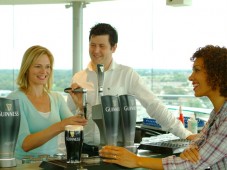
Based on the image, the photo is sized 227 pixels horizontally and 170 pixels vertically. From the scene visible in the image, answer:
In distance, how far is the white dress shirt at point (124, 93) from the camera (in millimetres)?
3082

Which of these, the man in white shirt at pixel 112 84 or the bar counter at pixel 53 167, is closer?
the bar counter at pixel 53 167

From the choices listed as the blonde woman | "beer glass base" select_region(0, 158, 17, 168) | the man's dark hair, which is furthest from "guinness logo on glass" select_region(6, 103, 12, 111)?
the man's dark hair

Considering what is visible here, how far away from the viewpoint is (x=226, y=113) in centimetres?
219

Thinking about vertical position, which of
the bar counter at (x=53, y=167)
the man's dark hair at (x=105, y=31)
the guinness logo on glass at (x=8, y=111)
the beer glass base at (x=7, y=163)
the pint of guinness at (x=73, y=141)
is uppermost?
the man's dark hair at (x=105, y=31)

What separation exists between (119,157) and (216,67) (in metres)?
0.69

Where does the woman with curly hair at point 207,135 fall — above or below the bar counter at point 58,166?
above

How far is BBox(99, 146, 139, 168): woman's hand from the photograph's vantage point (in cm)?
219

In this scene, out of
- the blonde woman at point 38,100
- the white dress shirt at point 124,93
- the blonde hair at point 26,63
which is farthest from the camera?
the white dress shirt at point 124,93

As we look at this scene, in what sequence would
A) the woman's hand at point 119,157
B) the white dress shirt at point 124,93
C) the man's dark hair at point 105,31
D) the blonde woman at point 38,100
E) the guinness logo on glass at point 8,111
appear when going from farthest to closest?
1. the man's dark hair at point 105,31
2. the white dress shirt at point 124,93
3. the blonde woman at point 38,100
4. the woman's hand at point 119,157
5. the guinness logo on glass at point 8,111

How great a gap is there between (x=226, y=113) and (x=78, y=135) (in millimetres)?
763

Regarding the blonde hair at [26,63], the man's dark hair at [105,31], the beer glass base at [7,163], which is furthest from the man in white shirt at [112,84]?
the beer glass base at [7,163]

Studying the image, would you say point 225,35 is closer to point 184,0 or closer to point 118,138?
point 184,0

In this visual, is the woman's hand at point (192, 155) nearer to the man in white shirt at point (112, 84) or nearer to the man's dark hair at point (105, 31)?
the man in white shirt at point (112, 84)

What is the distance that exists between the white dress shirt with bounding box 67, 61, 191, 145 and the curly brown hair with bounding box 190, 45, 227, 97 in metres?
0.90
